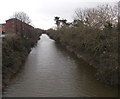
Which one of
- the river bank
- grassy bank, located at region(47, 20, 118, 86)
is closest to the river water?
the river bank

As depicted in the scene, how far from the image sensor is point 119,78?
2091 centimetres

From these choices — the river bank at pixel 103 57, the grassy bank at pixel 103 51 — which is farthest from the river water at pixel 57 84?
the grassy bank at pixel 103 51

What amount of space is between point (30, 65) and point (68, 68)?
552 centimetres

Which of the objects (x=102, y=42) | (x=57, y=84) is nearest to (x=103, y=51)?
(x=102, y=42)

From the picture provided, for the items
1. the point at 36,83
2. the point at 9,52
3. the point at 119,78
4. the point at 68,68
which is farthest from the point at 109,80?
the point at 9,52

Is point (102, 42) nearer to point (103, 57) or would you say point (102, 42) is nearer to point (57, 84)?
point (103, 57)

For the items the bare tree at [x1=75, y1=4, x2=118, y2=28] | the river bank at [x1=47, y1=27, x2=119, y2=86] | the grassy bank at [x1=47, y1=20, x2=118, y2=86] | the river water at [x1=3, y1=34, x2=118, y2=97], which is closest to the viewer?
the river water at [x1=3, y1=34, x2=118, y2=97]

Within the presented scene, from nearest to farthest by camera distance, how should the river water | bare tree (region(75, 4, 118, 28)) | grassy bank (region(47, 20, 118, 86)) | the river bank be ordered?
the river water, the river bank, grassy bank (region(47, 20, 118, 86)), bare tree (region(75, 4, 118, 28))

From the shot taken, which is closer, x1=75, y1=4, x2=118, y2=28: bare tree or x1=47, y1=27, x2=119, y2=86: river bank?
x1=47, y1=27, x2=119, y2=86: river bank

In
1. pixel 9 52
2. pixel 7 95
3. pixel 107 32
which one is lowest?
pixel 7 95

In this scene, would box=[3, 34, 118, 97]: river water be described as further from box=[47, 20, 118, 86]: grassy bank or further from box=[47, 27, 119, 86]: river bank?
box=[47, 20, 118, 86]: grassy bank

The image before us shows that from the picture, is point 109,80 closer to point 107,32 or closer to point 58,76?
point 58,76

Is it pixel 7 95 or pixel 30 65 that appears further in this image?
pixel 30 65

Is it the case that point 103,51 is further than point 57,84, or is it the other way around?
point 103,51
